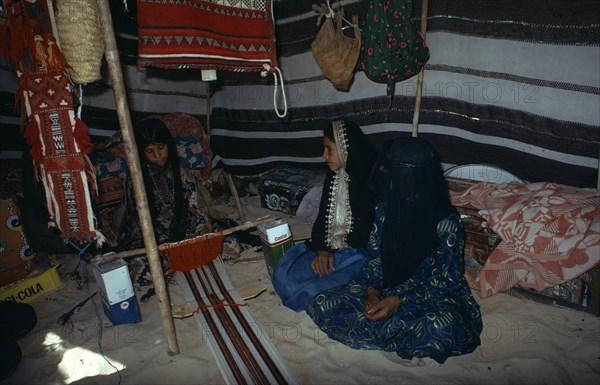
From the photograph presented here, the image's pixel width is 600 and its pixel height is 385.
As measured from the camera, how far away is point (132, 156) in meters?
2.12

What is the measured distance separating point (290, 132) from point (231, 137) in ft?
3.50

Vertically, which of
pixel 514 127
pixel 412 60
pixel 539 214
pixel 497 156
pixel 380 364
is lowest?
pixel 380 364

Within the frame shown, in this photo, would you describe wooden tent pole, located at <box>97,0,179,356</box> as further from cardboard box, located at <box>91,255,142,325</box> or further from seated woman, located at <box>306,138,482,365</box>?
seated woman, located at <box>306,138,482,365</box>

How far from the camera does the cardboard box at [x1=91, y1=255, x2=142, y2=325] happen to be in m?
2.70

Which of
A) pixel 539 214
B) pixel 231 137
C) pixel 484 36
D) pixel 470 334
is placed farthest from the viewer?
pixel 231 137

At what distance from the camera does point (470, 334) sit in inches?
89.6

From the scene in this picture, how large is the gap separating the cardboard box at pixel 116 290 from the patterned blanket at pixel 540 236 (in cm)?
282

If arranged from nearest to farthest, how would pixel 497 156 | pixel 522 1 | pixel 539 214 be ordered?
pixel 539 214 → pixel 522 1 → pixel 497 156

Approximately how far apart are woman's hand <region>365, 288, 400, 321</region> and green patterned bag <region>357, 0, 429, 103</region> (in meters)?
2.00

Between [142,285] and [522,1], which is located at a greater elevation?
[522,1]

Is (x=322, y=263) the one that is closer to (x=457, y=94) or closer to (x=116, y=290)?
(x=116, y=290)

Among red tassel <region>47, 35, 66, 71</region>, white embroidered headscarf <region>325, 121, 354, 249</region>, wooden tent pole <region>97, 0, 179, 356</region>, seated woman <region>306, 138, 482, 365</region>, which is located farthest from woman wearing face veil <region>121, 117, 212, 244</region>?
seated woman <region>306, 138, 482, 365</region>

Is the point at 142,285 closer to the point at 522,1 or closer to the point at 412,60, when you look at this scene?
the point at 412,60

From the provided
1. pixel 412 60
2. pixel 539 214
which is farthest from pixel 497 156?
pixel 412 60
